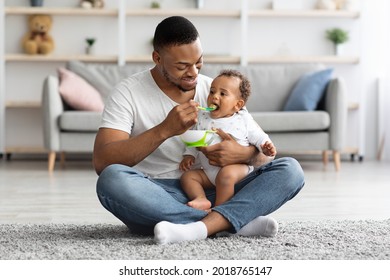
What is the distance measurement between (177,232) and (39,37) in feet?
15.8

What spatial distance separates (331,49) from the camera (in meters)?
7.11

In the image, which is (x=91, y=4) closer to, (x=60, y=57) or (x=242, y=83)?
(x=60, y=57)

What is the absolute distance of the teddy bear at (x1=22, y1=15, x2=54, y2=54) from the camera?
671 cm

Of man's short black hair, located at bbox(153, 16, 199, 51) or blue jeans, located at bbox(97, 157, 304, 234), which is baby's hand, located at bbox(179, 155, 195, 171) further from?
man's short black hair, located at bbox(153, 16, 199, 51)

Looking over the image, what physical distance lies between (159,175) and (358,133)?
4596mm

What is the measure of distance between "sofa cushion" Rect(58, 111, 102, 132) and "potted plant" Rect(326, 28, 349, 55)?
2538 millimetres

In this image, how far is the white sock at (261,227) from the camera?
2.48m

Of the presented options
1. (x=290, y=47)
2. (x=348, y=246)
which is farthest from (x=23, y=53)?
(x=348, y=246)

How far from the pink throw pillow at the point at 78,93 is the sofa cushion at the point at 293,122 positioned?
1324mm

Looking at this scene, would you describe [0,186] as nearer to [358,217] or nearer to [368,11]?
[358,217]

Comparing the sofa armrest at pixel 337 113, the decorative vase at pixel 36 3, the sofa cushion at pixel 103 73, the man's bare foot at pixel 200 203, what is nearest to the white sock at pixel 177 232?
the man's bare foot at pixel 200 203

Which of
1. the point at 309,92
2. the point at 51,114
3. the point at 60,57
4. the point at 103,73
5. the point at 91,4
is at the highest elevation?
the point at 91,4

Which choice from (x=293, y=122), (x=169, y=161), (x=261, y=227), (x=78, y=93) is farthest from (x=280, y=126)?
(x=261, y=227)

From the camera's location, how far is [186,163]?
258 centimetres
